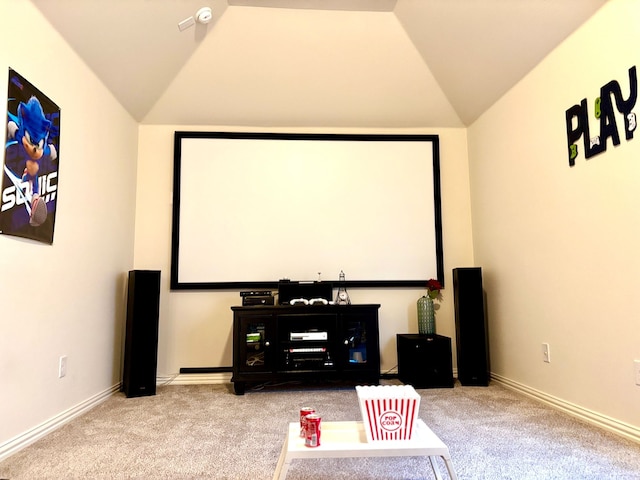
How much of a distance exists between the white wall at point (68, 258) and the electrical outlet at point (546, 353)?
3010mm

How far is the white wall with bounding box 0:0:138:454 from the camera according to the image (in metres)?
2.06

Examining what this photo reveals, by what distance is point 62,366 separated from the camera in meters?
2.48

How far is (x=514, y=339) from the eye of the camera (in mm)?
3182

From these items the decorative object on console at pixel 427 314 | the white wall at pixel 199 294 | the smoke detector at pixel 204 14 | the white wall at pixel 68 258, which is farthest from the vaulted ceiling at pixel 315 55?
the decorative object on console at pixel 427 314

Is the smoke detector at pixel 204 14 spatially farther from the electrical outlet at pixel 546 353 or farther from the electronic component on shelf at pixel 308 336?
the electrical outlet at pixel 546 353

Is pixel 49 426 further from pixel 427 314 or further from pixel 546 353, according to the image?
pixel 546 353

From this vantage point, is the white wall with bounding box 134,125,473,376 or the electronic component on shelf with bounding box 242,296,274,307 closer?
the electronic component on shelf with bounding box 242,296,274,307

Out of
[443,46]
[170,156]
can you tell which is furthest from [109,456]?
[443,46]

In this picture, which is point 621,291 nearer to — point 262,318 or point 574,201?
point 574,201

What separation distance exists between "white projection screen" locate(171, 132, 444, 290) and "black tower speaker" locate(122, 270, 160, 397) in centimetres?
48

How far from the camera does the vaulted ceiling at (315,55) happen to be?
269 centimetres

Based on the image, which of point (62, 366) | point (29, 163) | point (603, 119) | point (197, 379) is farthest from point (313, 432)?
point (197, 379)

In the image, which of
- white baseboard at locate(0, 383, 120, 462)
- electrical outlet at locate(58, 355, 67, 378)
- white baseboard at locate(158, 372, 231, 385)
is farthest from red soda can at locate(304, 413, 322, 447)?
white baseboard at locate(158, 372, 231, 385)

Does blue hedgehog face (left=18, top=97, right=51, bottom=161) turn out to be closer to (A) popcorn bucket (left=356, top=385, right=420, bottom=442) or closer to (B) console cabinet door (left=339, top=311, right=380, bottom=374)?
(A) popcorn bucket (left=356, top=385, right=420, bottom=442)
